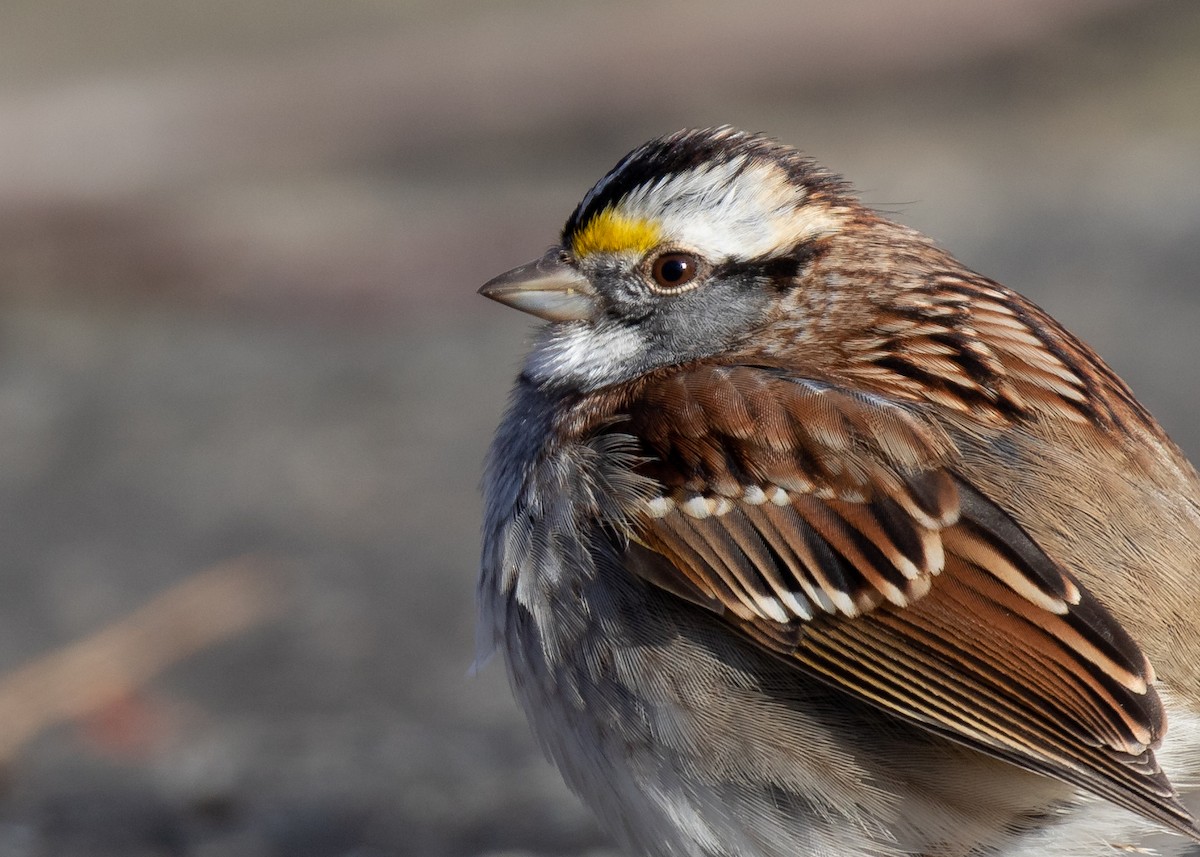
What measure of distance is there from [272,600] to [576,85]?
4579 mm

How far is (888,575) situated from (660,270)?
0.92 metres

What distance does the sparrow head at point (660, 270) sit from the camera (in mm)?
3693

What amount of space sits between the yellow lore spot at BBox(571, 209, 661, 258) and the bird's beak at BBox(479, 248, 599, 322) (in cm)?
8

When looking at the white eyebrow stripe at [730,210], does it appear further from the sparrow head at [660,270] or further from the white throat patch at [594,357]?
the white throat patch at [594,357]

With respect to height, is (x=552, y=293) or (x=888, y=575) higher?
(x=552, y=293)

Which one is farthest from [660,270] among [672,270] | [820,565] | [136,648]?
[136,648]

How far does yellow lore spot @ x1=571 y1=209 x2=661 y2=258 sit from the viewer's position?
12.1ft

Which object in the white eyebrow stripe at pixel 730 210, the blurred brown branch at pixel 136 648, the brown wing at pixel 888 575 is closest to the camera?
the brown wing at pixel 888 575

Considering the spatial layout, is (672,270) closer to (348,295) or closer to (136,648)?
(136,648)

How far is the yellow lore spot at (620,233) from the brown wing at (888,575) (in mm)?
357

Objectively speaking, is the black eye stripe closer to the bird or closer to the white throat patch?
the bird

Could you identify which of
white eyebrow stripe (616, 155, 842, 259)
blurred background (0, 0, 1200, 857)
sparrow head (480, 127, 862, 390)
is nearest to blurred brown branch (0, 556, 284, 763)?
blurred background (0, 0, 1200, 857)

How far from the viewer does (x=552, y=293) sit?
3742 millimetres

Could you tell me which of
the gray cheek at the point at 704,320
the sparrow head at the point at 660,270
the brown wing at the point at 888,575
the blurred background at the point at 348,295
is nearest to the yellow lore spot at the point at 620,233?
the sparrow head at the point at 660,270
